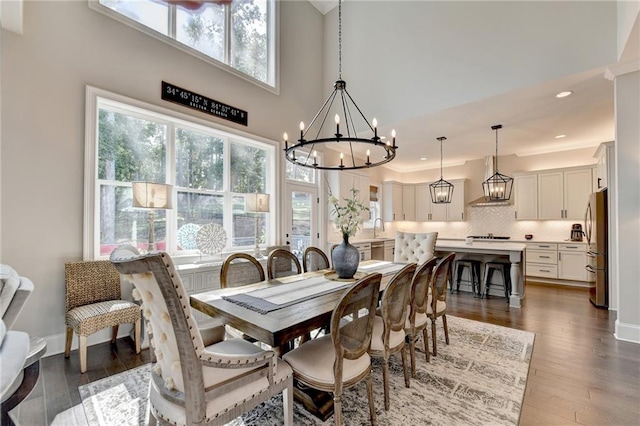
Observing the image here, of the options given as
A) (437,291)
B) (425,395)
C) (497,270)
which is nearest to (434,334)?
(437,291)

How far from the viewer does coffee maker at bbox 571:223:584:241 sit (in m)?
5.87

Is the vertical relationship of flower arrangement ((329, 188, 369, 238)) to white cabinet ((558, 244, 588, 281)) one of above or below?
above

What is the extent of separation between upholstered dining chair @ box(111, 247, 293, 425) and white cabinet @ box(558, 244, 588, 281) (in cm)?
693

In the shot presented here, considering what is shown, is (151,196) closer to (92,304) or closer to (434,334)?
(92,304)

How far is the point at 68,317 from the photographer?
252 cm

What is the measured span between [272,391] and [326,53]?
20.5 ft

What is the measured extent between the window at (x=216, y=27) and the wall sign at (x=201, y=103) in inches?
23.2

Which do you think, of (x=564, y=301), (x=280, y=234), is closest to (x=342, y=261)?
(x=280, y=234)

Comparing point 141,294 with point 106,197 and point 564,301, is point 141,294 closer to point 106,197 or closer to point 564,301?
point 106,197

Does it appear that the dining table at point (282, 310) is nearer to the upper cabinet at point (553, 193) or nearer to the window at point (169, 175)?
the window at point (169, 175)

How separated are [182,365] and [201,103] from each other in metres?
3.65

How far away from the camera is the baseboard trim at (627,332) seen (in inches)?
120

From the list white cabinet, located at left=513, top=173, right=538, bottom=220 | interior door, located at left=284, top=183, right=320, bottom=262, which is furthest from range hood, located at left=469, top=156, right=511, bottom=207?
interior door, located at left=284, top=183, right=320, bottom=262

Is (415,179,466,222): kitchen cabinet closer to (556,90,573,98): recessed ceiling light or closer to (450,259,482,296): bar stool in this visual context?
(450,259,482,296): bar stool
